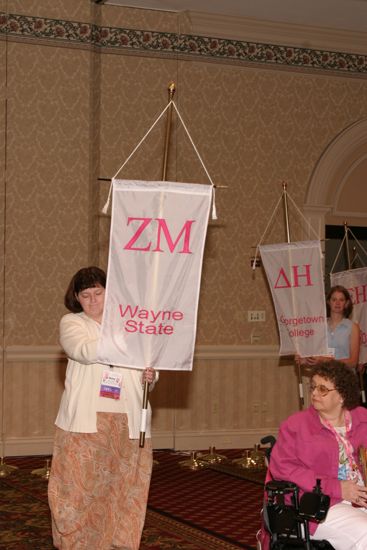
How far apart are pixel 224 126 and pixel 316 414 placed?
5599 millimetres

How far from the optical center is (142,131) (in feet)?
30.2

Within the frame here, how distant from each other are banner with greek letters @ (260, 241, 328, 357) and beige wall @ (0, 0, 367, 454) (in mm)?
1263

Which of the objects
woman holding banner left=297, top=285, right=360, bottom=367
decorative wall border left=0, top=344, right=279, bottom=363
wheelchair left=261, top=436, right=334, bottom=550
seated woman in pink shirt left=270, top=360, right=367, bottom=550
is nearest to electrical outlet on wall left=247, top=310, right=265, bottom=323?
decorative wall border left=0, top=344, right=279, bottom=363

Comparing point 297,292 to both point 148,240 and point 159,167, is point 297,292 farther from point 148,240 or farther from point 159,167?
point 148,240

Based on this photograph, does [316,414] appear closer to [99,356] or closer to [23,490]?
[99,356]

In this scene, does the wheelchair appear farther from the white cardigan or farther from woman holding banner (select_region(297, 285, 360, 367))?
woman holding banner (select_region(297, 285, 360, 367))

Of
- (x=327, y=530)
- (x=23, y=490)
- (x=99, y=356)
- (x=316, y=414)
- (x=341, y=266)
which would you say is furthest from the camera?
(x=341, y=266)

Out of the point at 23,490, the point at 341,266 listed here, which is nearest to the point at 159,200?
the point at 23,490

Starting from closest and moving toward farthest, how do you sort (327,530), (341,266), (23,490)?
(327,530) < (23,490) < (341,266)

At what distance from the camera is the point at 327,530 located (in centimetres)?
404

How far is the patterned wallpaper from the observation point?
8781mm

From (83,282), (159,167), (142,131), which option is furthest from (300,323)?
(83,282)

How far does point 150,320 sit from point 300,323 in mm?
3270

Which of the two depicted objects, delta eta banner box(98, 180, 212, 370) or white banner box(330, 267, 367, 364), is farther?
white banner box(330, 267, 367, 364)
